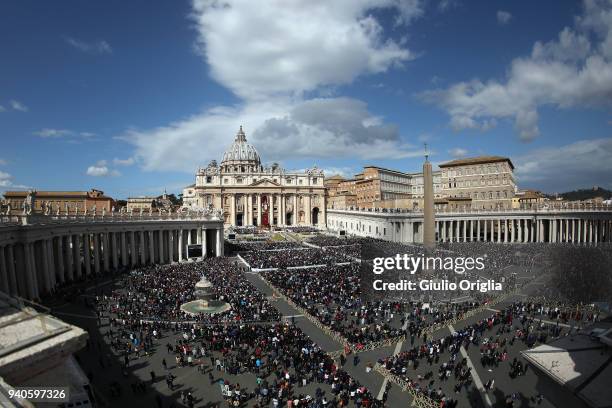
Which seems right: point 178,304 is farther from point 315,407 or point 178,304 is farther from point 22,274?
point 315,407

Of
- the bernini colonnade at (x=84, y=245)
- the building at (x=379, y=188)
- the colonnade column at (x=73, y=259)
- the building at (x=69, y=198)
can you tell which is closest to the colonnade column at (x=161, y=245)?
the bernini colonnade at (x=84, y=245)

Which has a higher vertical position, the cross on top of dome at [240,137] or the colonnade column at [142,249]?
the cross on top of dome at [240,137]

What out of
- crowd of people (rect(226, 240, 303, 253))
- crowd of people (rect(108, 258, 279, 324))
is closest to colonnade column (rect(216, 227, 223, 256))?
crowd of people (rect(226, 240, 303, 253))

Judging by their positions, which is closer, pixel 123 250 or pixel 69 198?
pixel 123 250

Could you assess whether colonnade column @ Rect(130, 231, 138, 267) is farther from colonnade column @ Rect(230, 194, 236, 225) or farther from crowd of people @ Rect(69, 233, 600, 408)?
colonnade column @ Rect(230, 194, 236, 225)

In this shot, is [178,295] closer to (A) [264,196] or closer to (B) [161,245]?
(B) [161,245]

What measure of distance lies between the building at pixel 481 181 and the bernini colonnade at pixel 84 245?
5506 centimetres

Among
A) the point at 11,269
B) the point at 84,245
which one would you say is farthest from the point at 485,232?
the point at 11,269

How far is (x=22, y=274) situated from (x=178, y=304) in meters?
11.6

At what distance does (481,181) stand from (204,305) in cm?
7496

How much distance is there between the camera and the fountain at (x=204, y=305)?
2656 cm

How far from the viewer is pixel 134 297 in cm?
3059

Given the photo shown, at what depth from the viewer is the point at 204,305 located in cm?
2738

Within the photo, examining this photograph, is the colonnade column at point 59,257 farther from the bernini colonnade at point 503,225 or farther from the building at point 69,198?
the bernini colonnade at point 503,225
